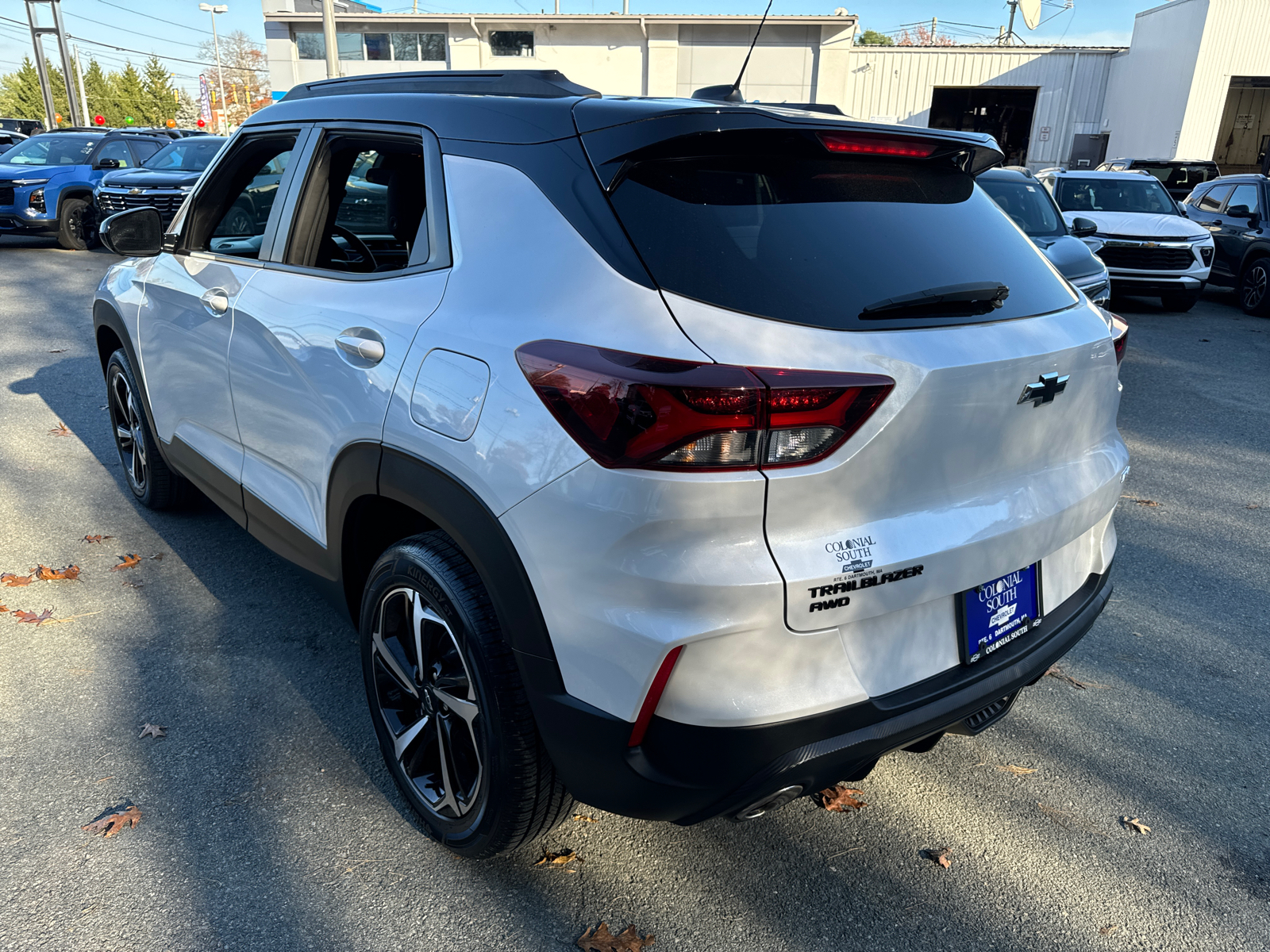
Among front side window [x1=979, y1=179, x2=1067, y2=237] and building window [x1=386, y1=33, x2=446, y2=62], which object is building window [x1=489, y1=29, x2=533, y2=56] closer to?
building window [x1=386, y1=33, x2=446, y2=62]

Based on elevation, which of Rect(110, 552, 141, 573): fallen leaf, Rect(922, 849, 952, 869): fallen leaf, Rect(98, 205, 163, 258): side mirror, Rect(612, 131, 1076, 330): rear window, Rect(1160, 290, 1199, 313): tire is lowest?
Rect(1160, 290, 1199, 313): tire

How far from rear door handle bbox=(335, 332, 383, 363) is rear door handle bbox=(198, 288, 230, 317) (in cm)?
91

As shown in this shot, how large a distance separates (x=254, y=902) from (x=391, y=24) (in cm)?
4137

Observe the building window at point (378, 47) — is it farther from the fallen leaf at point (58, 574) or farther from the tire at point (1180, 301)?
the fallen leaf at point (58, 574)

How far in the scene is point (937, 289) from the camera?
208 centimetres

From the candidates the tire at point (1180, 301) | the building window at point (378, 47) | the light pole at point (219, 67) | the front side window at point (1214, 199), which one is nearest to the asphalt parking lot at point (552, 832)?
the tire at point (1180, 301)

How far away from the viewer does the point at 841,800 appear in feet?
8.89

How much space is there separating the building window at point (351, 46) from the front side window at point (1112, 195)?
33424mm

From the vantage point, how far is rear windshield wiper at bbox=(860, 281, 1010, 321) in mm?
1962

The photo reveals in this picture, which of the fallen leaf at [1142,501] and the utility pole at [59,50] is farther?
the utility pole at [59,50]

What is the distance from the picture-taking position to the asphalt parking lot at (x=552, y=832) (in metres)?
2.24

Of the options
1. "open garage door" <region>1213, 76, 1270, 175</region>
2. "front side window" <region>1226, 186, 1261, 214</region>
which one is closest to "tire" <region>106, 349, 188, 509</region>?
"front side window" <region>1226, 186, 1261, 214</region>

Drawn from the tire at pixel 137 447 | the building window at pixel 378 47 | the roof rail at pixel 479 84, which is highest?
the building window at pixel 378 47

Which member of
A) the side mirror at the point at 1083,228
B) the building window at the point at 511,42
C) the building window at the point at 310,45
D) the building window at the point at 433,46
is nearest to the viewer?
the side mirror at the point at 1083,228
